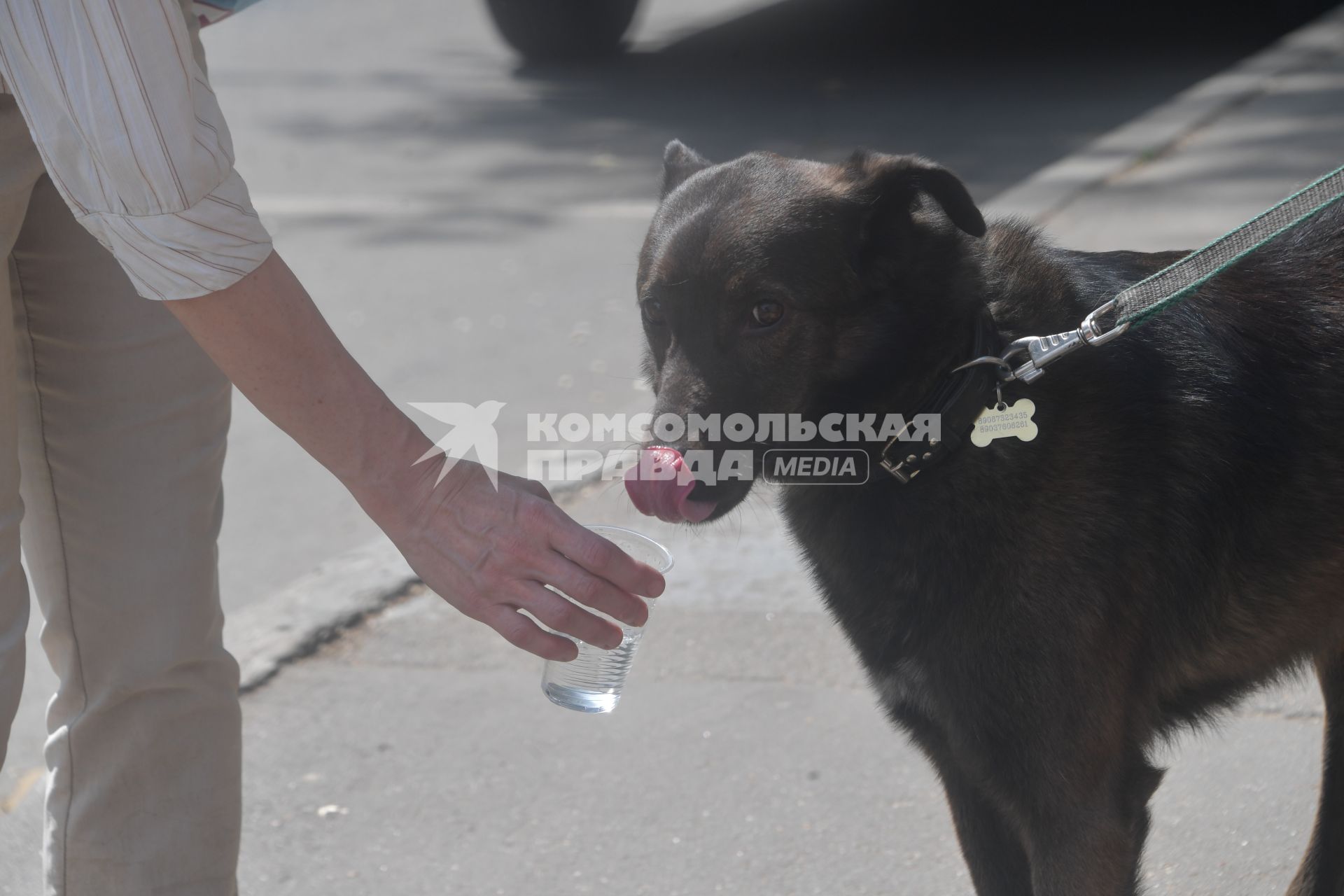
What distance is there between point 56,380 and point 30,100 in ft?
1.82

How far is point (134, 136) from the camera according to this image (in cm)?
137

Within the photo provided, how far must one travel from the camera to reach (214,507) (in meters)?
2.02

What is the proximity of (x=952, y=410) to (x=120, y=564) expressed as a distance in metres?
1.18

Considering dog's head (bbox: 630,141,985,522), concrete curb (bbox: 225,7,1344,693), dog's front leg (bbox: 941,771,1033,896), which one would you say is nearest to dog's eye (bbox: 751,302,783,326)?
dog's head (bbox: 630,141,985,522)

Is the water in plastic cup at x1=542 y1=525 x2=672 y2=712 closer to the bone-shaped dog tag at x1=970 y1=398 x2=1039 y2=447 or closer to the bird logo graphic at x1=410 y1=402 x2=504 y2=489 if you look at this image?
the bird logo graphic at x1=410 y1=402 x2=504 y2=489

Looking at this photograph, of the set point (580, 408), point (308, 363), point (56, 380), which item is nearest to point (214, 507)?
point (56, 380)

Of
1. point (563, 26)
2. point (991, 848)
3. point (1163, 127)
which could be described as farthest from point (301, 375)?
point (563, 26)

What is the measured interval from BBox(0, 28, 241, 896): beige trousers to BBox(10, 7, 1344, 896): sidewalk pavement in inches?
21.4

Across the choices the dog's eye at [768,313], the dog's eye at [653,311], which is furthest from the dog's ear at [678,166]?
the dog's eye at [768,313]

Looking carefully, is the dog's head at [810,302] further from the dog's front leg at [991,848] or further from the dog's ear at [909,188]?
the dog's front leg at [991,848]

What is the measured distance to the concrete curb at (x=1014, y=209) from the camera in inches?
129

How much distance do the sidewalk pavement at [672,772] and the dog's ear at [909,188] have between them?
63cm

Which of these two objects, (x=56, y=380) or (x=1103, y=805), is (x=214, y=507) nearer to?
(x=56, y=380)

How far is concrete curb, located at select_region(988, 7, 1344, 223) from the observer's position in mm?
5602
